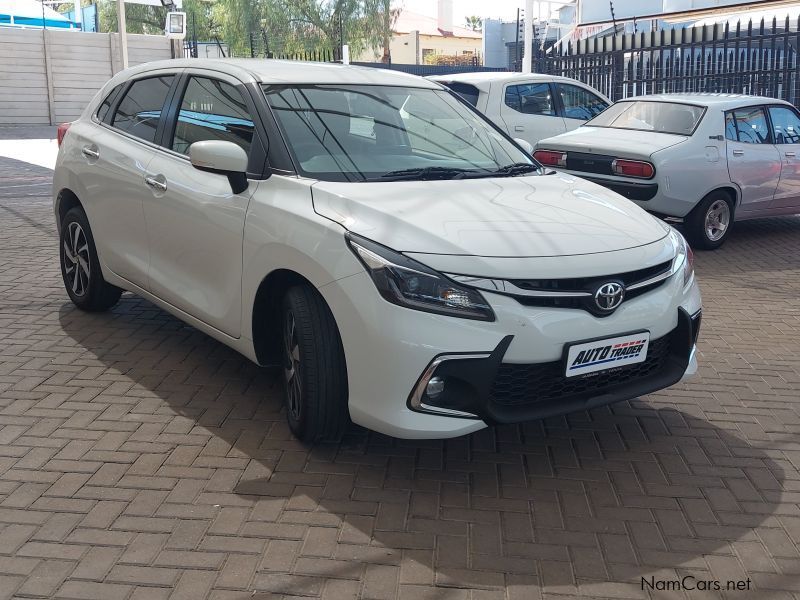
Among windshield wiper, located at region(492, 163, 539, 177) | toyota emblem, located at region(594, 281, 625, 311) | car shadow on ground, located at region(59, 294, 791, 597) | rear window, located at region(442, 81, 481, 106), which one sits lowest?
car shadow on ground, located at region(59, 294, 791, 597)

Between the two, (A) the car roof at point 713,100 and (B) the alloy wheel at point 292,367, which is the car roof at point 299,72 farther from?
(A) the car roof at point 713,100

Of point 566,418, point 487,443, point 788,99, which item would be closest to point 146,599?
point 487,443

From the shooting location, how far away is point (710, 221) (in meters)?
9.52

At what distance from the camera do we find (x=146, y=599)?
309 centimetres

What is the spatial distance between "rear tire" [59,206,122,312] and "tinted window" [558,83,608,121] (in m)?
7.85

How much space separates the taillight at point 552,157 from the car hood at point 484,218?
201 inches

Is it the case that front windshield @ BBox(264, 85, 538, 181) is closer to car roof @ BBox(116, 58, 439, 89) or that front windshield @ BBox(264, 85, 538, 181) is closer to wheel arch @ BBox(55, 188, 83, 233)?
car roof @ BBox(116, 58, 439, 89)

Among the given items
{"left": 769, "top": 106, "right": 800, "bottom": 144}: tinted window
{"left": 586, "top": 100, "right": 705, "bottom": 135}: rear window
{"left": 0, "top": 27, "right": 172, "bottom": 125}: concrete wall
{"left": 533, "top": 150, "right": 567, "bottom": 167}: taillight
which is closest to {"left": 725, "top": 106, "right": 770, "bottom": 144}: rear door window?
{"left": 769, "top": 106, "right": 800, "bottom": 144}: tinted window

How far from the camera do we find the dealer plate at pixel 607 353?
382cm

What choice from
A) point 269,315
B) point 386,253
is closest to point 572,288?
point 386,253

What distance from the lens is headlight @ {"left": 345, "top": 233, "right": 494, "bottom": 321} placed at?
144 inches

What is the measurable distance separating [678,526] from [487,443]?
1.04 meters

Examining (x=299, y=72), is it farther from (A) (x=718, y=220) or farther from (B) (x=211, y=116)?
(A) (x=718, y=220)

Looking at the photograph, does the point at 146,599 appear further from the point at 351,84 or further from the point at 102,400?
the point at 351,84
